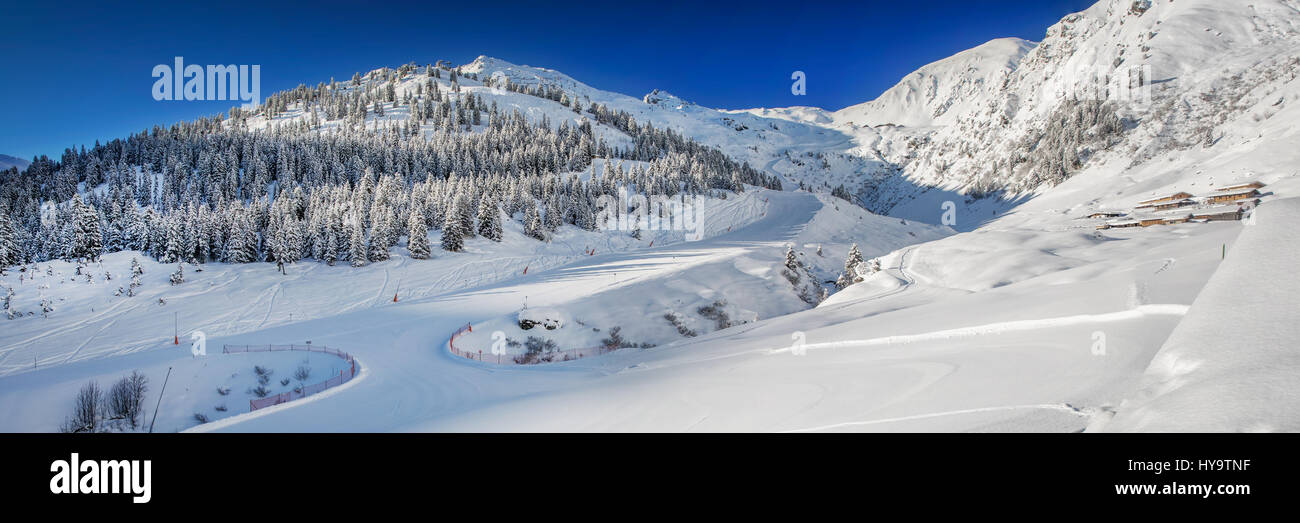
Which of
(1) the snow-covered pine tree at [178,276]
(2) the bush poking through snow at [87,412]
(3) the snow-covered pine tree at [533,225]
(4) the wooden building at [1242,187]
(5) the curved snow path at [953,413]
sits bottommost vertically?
(2) the bush poking through snow at [87,412]

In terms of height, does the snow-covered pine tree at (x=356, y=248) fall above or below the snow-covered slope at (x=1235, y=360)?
above

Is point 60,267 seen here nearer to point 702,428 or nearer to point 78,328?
point 78,328

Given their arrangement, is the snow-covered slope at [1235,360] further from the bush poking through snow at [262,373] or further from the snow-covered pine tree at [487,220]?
the snow-covered pine tree at [487,220]

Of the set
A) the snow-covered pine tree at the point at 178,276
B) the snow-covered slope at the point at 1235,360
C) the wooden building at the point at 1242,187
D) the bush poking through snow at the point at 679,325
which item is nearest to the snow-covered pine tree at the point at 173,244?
the snow-covered pine tree at the point at 178,276

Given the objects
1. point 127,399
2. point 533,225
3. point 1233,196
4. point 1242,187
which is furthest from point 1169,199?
point 127,399

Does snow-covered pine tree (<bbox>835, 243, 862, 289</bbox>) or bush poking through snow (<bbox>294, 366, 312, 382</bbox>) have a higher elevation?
snow-covered pine tree (<bbox>835, 243, 862, 289</bbox>)

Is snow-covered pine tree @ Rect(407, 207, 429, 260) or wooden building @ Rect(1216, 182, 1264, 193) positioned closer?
wooden building @ Rect(1216, 182, 1264, 193)

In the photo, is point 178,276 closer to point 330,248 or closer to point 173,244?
point 173,244

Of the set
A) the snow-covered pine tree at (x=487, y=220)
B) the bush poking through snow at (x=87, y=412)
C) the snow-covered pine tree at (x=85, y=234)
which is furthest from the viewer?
the snow-covered pine tree at (x=487, y=220)

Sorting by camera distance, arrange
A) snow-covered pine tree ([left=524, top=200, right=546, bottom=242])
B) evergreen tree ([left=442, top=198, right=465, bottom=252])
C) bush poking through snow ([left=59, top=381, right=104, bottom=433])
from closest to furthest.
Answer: bush poking through snow ([left=59, top=381, right=104, bottom=433]), evergreen tree ([left=442, top=198, right=465, bottom=252]), snow-covered pine tree ([left=524, top=200, right=546, bottom=242])

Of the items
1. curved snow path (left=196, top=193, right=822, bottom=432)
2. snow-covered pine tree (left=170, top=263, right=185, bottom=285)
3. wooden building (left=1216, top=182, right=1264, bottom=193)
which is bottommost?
curved snow path (left=196, top=193, right=822, bottom=432)

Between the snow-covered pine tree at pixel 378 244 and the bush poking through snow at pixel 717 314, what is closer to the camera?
the bush poking through snow at pixel 717 314

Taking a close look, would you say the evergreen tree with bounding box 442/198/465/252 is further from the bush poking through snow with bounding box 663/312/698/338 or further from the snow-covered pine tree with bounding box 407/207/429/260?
the bush poking through snow with bounding box 663/312/698/338

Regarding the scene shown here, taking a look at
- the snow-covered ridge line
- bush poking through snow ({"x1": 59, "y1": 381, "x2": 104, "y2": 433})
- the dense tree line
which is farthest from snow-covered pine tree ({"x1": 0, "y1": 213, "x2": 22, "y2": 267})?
the snow-covered ridge line
